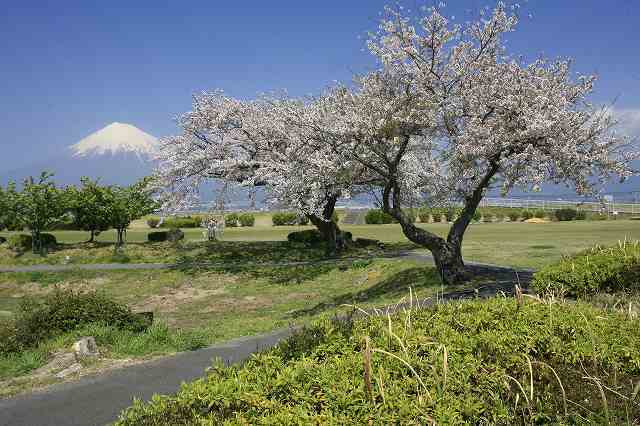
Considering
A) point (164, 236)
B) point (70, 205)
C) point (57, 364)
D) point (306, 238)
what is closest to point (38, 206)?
point (70, 205)

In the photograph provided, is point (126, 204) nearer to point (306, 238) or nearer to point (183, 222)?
point (306, 238)

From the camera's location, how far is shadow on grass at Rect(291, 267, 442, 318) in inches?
624

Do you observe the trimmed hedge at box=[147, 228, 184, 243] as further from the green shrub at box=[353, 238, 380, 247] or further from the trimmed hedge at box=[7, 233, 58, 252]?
the green shrub at box=[353, 238, 380, 247]

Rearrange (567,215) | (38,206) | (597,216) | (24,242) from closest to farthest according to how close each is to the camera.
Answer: (38,206) → (24,242) → (597,216) → (567,215)

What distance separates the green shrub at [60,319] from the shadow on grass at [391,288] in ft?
21.8

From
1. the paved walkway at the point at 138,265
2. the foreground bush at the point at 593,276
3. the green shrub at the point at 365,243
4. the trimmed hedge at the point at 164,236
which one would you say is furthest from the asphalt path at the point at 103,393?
the trimmed hedge at the point at 164,236

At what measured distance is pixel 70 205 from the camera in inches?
1201

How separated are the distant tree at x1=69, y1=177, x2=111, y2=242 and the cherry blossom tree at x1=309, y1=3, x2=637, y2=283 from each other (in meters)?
20.7

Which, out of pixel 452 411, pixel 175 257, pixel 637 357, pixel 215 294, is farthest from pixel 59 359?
pixel 175 257

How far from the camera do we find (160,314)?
17.9 m

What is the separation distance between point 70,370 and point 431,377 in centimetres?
605

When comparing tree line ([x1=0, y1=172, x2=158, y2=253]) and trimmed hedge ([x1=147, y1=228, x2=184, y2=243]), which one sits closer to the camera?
tree line ([x1=0, y1=172, x2=158, y2=253])

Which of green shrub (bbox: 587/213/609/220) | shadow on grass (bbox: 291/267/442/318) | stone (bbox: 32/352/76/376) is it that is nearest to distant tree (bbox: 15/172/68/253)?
shadow on grass (bbox: 291/267/442/318)

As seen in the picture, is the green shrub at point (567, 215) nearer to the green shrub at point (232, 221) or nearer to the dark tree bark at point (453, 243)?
the green shrub at point (232, 221)
